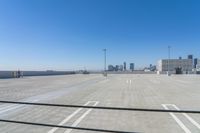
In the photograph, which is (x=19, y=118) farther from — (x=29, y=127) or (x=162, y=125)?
(x=162, y=125)

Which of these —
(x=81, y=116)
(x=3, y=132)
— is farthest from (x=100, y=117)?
(x=3, y=132)

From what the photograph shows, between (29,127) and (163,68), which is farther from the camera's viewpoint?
(163,68)

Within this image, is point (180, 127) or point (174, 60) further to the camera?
point (174, 60)

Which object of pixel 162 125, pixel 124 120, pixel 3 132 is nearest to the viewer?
pixel 3 132

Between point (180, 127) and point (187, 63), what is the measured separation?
161 metres

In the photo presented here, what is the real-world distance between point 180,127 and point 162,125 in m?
0.57

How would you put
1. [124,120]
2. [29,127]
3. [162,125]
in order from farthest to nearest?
[124,120] < [162,125] < [29,127]

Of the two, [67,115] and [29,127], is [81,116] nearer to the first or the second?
[67,115]

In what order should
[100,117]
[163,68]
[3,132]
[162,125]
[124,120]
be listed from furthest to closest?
[163,68], [100,117], [124,120], [162,125], [3,132]

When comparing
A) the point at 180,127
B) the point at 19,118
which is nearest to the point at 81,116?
the point at 19,118

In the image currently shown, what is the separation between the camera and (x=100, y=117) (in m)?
9.00

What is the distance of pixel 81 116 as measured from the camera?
9.21 metres

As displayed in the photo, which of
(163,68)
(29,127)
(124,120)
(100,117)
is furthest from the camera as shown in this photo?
(163,68)

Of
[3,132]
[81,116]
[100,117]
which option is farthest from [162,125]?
[3,132]
